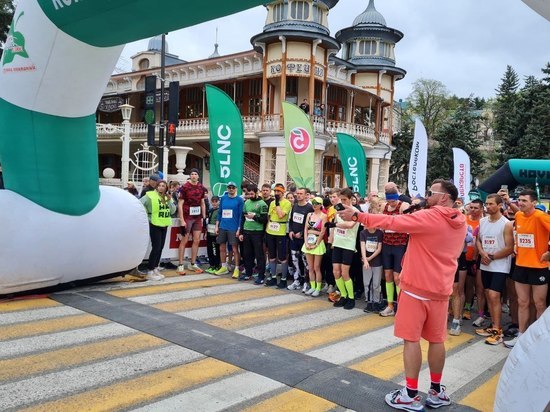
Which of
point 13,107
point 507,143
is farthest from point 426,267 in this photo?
point 507,143

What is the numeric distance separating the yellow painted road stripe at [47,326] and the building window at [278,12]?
23.0m

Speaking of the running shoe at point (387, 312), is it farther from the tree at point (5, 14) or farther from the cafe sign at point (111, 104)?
the tree at point (5, 14)

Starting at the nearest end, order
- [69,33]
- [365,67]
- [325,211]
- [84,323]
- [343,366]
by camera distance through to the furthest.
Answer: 1. [343,366]
2. [69,33]
3. [84,323]
4. [325,211]
5. [365,67]

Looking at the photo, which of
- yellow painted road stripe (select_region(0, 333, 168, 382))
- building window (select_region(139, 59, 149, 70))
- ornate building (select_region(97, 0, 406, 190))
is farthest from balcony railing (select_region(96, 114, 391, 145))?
yellow painted road stripe (select_region(0, 333, 168, 382))

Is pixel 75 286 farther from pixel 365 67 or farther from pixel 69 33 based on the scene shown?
pixel 365 67

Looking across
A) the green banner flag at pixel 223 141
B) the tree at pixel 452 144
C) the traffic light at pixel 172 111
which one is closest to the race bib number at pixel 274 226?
the green banner flag at pixel 223 141

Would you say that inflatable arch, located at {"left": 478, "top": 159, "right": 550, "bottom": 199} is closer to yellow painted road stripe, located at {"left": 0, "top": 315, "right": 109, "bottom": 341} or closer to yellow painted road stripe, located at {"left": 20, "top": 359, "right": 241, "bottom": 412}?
yellow painted road stripe, located at {"left": 20, "top": 359, "right": 241, "bottom": 412}

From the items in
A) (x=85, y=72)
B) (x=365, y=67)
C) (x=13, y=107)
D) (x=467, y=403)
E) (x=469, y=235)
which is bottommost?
(x=467, y=403)

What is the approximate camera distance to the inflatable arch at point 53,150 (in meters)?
5.62

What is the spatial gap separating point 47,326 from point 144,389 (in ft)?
7.25

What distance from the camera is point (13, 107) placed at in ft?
20.4

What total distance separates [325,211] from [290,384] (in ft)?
14.1

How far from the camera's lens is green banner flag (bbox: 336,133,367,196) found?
12695 millimetres

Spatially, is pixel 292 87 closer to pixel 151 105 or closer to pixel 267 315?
pixel 151 105
